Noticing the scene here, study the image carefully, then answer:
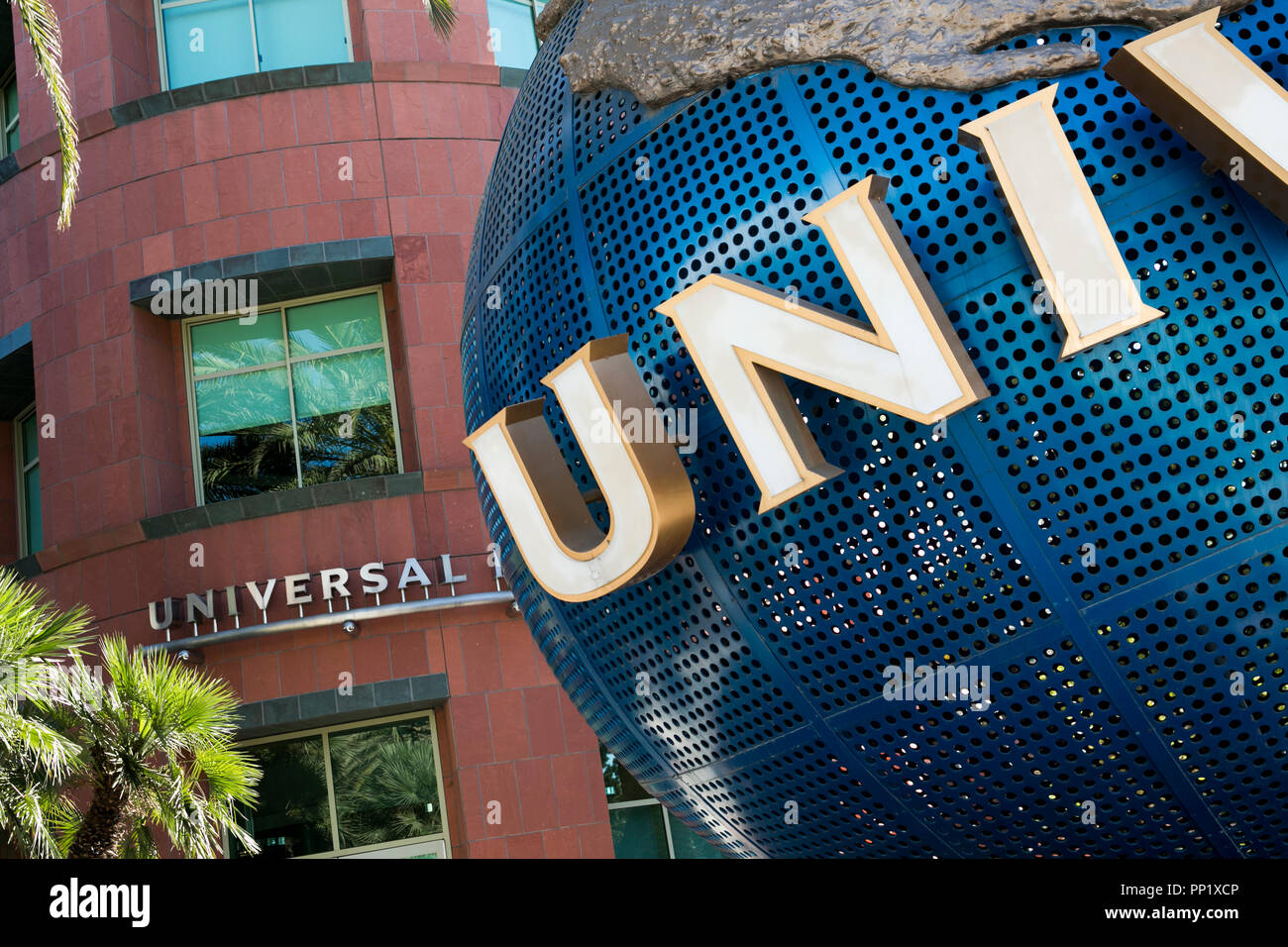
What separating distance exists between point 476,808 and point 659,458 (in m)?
9.37

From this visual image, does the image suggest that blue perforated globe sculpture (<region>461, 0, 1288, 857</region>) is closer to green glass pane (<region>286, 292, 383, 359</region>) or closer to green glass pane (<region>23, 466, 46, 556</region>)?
green glass pane (<region>286, 292, 383, 359</region>)

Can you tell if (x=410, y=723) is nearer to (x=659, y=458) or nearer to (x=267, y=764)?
(x=267, y=764)

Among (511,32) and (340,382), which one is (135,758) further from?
(511,32)

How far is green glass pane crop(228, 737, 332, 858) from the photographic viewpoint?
12562 millimetres

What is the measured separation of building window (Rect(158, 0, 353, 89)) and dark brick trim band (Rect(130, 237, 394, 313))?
2.75 metres

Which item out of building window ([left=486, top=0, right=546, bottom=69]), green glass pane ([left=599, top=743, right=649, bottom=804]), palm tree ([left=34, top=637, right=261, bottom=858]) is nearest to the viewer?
palm tree ([left=34, top=637, right=261, bottom=858])

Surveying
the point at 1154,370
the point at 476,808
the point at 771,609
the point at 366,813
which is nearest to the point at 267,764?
the point at 366,813

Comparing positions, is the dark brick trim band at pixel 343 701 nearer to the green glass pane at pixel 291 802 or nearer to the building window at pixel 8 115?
the green glass pane at pixel 291 802

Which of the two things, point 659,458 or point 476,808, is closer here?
point 659,458

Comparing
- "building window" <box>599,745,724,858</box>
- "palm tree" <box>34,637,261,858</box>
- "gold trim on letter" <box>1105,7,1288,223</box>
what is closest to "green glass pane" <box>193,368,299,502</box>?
"building window" <box>599,745,724,858</box>

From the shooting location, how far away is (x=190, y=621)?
490 inches

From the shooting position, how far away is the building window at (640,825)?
12.8 meters

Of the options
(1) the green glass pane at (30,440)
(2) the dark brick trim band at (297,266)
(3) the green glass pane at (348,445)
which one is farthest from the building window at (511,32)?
(1) the green glass pane at (30,440)
